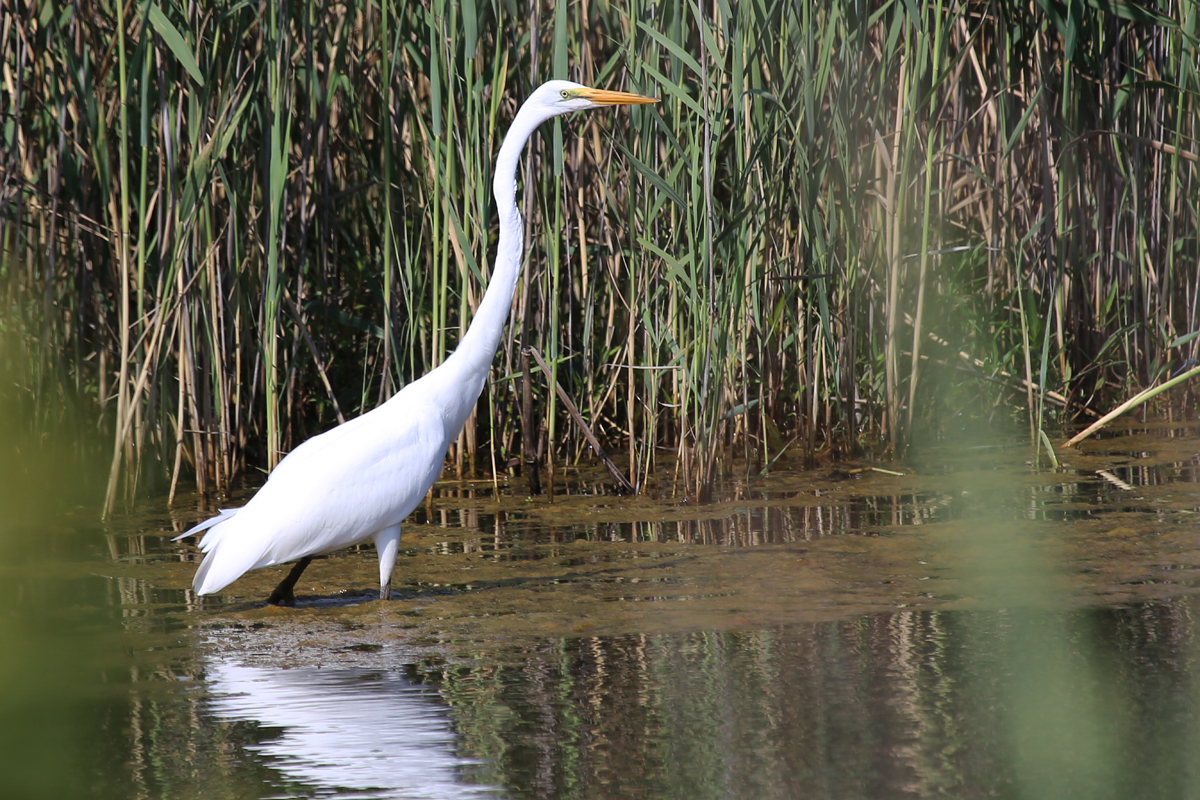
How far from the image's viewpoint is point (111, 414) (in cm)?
589

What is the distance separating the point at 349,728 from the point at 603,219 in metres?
3.28

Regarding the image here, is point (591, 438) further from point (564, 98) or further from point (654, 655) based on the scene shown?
point (654, 655)

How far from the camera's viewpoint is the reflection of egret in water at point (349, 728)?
249 centimetres

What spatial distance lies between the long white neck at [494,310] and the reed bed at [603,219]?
51cm

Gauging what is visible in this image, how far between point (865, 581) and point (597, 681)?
1245 millimetres

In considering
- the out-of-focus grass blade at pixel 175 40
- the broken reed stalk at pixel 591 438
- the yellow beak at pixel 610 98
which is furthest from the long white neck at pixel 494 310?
the out-of-focus grass blade at pixel 175 40

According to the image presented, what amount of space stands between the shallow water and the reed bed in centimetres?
67

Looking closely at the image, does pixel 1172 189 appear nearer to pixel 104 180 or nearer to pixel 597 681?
pixel 597 681

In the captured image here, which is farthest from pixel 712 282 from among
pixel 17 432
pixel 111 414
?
pixel 17 432

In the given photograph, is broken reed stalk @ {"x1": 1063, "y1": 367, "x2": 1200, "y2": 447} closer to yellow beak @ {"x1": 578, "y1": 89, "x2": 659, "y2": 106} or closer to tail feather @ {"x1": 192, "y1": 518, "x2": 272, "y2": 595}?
yellow beak @ {"x1": 578, "y1": 89, "x2": 659, "y2": 106}

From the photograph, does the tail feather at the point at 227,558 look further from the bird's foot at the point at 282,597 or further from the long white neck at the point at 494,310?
the long white neck at the point at 494,310

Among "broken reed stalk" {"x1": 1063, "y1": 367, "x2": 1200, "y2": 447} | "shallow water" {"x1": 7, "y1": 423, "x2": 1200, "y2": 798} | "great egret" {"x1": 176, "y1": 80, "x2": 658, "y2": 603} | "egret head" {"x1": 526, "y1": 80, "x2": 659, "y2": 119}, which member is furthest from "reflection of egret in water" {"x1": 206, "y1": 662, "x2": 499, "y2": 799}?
"broken reed stalk" {"x1": 1063, "y1": 367, "x2": 1200, "y2": 447}

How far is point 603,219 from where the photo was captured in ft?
18.5

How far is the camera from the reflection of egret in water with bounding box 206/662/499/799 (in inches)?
98.1
